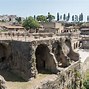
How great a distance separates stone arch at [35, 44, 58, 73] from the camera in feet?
86.2

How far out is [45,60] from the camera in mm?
27281

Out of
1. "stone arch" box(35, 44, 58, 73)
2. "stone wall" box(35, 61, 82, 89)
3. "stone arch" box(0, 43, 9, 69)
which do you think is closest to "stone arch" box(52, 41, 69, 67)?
"stone wall" box(35, 61, 82, 89)

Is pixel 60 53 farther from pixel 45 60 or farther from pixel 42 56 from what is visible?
pixel 45 60

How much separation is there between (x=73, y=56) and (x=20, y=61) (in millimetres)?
9999

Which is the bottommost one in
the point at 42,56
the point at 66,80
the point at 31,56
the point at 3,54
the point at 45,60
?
the point at 66,80

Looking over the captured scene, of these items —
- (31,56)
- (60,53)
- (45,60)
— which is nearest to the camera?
(31,56)

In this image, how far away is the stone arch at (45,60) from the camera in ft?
86.2

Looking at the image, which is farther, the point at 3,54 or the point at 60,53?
the point at 60,53

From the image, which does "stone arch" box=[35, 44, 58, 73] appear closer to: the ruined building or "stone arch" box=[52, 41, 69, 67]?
the ruined building

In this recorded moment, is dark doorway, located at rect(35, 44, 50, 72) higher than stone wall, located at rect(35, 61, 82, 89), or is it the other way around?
dark doorway, located at rect(35, 44, 50, 72)

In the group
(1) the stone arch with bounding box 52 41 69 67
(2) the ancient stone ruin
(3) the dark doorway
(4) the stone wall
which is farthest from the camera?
(1) the stone arch with bounding box 52 41 69 67

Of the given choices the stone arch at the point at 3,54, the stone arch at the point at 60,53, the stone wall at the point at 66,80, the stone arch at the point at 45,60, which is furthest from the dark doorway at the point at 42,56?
the stone arch at the point at 3,54

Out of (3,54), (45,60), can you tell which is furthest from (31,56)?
(3,54)

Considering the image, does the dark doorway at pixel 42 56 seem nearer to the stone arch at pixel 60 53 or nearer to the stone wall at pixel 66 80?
the stone arch at pixel 60 53
